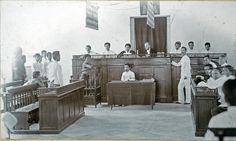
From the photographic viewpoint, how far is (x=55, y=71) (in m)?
3.94

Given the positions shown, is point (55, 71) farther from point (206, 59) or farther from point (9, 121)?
point (206, 59)

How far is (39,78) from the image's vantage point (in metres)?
3.99

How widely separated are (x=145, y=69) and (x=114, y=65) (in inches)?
12.7

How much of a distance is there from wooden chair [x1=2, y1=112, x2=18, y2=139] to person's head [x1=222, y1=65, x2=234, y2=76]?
2.04 m

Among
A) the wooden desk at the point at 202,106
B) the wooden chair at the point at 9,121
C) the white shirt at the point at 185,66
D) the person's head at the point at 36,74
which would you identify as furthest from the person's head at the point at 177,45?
the wooden chair at the point at 9,121

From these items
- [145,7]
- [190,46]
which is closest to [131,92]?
[190,46]

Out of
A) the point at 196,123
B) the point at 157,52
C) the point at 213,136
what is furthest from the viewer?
the point at 157,52

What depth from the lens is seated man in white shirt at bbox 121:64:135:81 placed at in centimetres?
411

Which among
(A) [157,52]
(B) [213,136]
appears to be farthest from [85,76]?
(B) [213,136]

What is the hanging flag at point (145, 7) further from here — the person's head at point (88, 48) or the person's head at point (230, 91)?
the person's head at point (230, 91)

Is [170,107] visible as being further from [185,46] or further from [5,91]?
[5,91]

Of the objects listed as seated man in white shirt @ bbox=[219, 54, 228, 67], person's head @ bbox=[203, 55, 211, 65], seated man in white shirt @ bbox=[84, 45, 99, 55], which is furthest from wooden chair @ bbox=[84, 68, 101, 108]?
seated man in white shirt @ bbox=[219, 54, 228, 67]

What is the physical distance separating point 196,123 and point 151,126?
426mm

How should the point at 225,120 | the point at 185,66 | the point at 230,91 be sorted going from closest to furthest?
the point at 225,120 < the point at 230,91 < the point at 185,66
